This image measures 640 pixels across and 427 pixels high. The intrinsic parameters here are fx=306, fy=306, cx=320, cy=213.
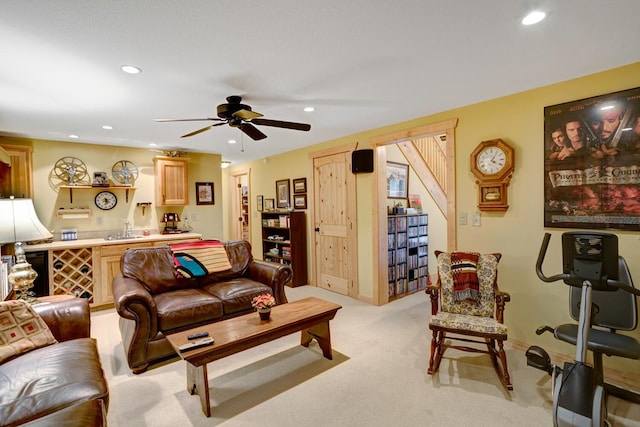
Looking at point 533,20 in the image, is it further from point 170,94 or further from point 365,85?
point 170,94

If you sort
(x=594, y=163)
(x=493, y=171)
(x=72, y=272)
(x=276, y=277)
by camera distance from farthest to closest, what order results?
(x=72, y=272), (x=276, y=277), (x=493, y=171), (x=594, y=163)

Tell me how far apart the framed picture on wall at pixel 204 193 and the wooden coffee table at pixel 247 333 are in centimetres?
346

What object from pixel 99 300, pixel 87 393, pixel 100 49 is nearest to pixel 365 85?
pixel 100 49

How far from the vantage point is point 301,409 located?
81.1 inches

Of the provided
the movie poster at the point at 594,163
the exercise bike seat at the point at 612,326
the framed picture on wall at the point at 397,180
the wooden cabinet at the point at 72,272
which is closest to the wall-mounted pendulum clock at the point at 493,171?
the movie poster at the point at 594,163

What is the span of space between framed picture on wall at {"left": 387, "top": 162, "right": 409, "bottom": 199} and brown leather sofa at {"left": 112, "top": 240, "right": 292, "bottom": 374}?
2078 millimetres

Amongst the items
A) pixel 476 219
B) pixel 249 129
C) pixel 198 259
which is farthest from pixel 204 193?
pixel 476 219

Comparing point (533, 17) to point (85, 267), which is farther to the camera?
point (85, 267)

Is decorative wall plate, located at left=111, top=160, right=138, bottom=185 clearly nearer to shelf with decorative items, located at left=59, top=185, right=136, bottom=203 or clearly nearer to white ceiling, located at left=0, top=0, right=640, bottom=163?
shelf with decorative items, located at left=59, top=185, right=136, bottom=203

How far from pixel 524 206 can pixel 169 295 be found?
3475 mm

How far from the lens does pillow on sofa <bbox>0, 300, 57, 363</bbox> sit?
186 centimetres

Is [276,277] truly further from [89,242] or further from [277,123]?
[89,242]

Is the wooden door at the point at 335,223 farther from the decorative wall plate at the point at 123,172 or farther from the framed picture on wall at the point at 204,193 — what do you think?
the decorative wall plate at the point at 123,172

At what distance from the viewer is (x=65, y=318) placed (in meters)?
2.19
